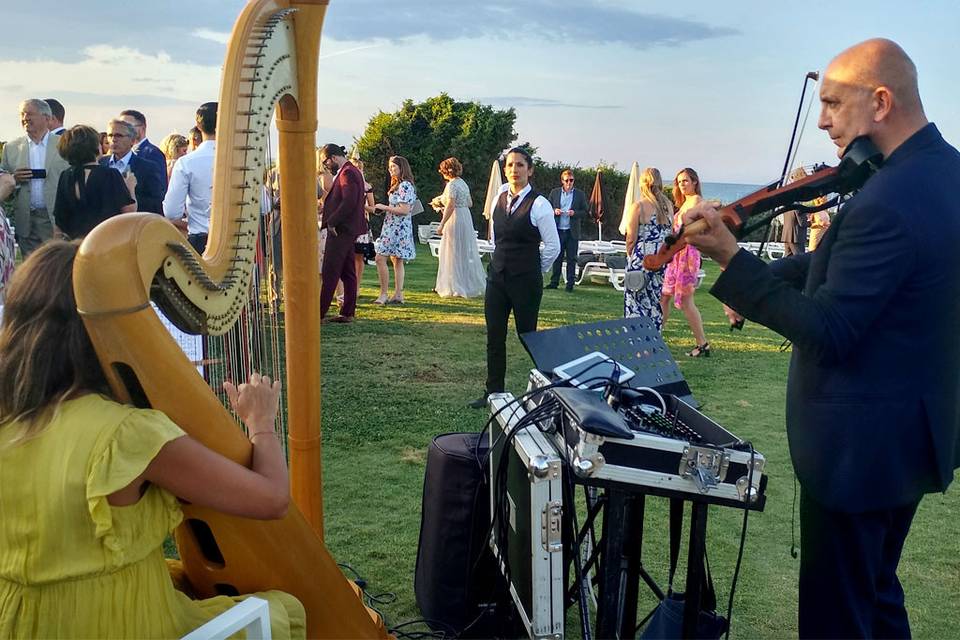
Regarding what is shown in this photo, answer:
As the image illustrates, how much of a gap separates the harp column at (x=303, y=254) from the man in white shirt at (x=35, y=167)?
4.68m

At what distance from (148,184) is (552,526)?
189 inches

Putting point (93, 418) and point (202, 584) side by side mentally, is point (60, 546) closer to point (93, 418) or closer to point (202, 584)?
point (93, 418)

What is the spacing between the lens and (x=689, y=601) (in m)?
2.15

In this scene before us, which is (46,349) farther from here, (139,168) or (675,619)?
(139,168)

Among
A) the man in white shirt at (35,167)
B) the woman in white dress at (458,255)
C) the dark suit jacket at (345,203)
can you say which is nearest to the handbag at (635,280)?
the dark suit jacket at (345,203)

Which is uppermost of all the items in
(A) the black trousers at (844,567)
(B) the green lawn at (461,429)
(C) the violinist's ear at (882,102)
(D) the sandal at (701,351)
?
(C) the violinist's ear at (882,102)

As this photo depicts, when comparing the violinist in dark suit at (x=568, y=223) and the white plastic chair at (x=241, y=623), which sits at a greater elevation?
the violinist in dark suit at (x=568, y=223)

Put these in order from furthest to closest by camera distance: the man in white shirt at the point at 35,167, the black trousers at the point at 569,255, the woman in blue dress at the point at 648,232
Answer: the black trousers at the point at 569,255
the woman in blue dress at the point at 648,232
the man in white shirt at the point at 35,167

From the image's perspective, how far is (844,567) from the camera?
2082 mm

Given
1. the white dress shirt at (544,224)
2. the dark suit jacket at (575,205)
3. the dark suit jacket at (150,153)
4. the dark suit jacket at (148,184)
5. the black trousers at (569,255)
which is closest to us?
the white dress shirt at (544,224)

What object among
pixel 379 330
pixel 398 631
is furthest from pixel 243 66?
pixel 379 330

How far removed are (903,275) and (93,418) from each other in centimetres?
183

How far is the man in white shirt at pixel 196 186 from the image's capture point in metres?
5.18

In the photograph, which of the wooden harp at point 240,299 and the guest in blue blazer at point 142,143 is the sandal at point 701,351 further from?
the wooden harp at point 240,299
